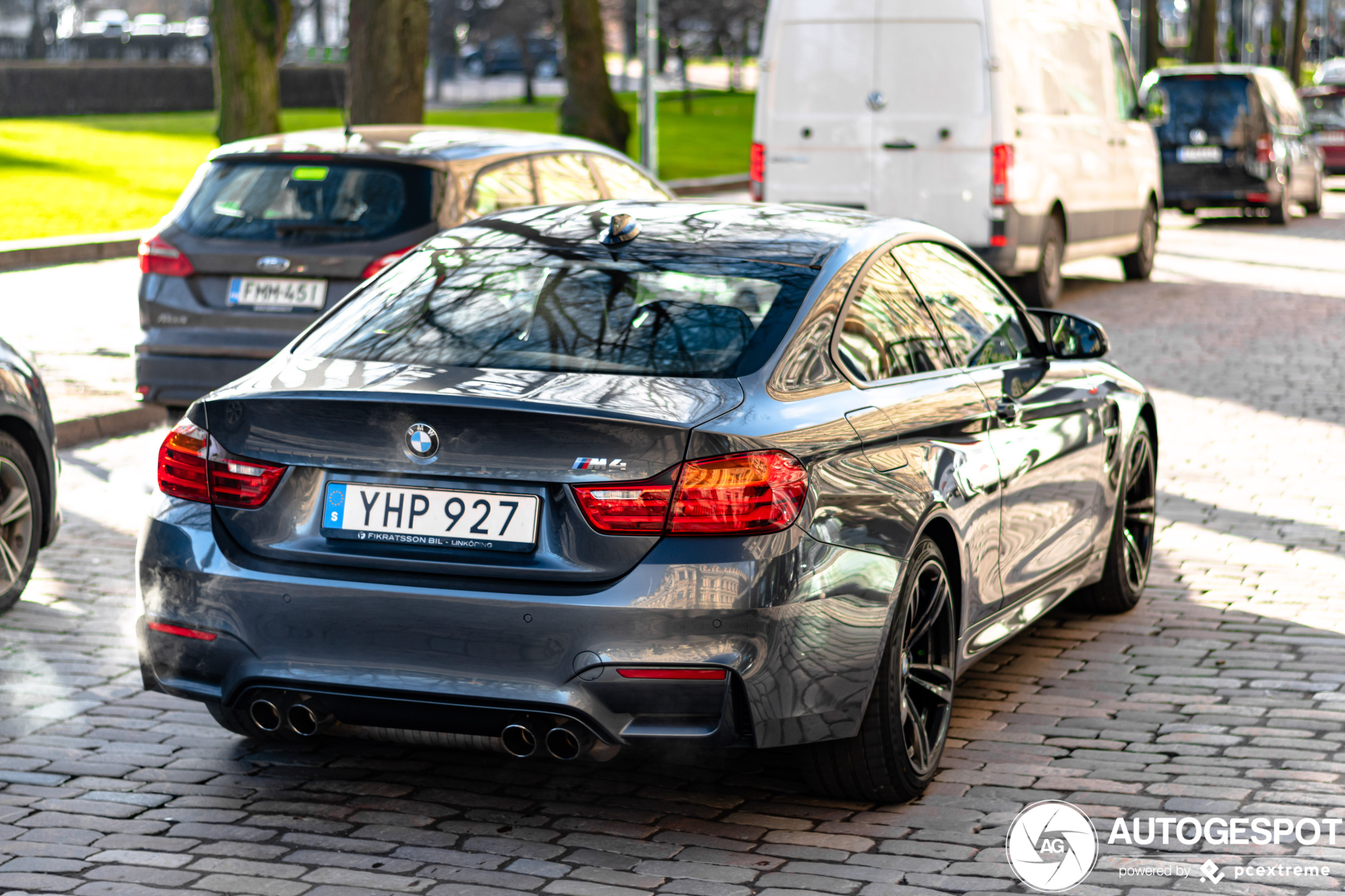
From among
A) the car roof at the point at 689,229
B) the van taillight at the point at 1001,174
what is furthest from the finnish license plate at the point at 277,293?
the van taillight at the point at 1001,174

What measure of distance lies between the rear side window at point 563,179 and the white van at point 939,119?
5.28 meters

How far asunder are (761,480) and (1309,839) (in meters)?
1.62

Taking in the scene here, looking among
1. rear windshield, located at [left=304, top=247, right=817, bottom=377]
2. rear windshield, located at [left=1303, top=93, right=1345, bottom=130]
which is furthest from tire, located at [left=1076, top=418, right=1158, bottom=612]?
rear windshield, located at [left=1303, top=93, right=1345, bottom=130]

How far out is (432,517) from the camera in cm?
414

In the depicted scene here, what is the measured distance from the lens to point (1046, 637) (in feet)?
21.1

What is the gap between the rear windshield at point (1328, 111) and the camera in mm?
34375

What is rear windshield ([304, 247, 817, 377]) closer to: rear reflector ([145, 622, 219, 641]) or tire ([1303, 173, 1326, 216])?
rear reflector ([145, 622, 219, 641])

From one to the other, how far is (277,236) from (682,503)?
548 centimetres

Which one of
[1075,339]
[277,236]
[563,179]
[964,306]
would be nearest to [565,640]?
[964,306]

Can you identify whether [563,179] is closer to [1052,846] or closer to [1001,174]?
[1001,174]

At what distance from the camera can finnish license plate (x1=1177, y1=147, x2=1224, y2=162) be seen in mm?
24969

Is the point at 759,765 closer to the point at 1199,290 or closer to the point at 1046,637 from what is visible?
the point at 1046,637

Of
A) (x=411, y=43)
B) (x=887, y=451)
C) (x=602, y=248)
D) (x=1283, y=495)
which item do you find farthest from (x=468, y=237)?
(x=411, y=43)

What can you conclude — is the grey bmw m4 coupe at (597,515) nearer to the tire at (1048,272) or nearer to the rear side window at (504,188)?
the rear side window at (504,188)
